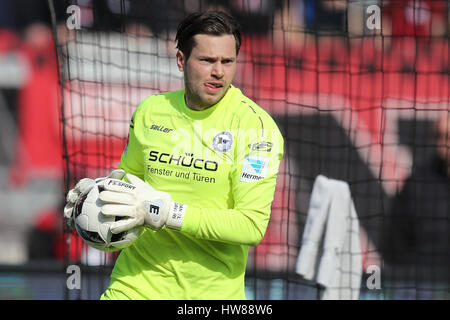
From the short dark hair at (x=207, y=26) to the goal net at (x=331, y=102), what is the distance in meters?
3.69

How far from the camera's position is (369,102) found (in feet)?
27.1

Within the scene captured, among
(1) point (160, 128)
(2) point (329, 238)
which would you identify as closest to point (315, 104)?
(2) point (329, 238)

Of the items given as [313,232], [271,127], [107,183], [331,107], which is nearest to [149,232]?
[107,183]

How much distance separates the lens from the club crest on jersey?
377cm

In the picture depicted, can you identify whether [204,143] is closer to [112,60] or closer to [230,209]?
[230,209]

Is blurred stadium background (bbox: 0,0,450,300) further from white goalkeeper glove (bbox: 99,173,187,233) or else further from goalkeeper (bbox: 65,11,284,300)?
white goalkeeper glove (bbox: 99,173,187,233)

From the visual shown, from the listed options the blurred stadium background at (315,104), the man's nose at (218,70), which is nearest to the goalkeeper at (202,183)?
the man's nose at (218,70)

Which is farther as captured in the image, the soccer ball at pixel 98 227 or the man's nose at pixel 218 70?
the man's nose at pixel 218 70

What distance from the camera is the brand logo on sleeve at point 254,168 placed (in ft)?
12.1

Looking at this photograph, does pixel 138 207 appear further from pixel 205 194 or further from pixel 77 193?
pixel 77 193

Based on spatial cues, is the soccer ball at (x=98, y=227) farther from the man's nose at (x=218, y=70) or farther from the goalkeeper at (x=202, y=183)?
the man's nose at (x=218, y=70)

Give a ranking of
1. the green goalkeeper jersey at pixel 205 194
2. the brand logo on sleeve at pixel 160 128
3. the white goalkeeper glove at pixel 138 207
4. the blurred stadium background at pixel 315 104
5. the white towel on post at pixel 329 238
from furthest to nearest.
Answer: the blurred stadium background at pixel 315 104, the white towel on post at pixel 329 238, the brand logo on sleeve at pixel 160 128, the green goalkeeper jersey at pixel 205 194, the white goalkeeper glove at pixel 138 207

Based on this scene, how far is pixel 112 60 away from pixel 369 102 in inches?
110
